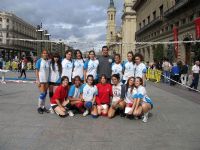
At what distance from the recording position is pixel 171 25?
46.1 metres

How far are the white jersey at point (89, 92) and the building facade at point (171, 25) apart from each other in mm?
23991

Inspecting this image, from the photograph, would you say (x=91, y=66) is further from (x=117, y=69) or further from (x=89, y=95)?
(x=89, y=95)

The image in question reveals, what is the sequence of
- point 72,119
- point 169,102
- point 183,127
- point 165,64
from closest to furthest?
point 183,127 < point 72,119 < point 169,102 < point 165,64

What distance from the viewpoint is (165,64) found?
24766 mm

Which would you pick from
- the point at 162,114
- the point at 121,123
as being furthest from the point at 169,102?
the point at 121,123

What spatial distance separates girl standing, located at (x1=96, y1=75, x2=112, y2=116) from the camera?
9156mm

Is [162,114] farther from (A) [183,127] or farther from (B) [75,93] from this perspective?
(B) [75,93]

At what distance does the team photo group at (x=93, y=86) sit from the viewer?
29.4 feet

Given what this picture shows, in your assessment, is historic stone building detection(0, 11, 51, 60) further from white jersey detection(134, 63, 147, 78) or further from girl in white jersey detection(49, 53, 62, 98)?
white jersey detection(134, 63, 147, 78)

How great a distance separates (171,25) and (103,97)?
38676mm

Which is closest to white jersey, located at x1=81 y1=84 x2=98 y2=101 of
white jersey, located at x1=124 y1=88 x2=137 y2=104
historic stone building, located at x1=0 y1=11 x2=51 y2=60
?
white jersey, located at x1=124 y1=88 x2=137 y2=104

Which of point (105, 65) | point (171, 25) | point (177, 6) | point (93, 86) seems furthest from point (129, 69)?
point (171, 25)

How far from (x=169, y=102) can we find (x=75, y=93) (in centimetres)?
437

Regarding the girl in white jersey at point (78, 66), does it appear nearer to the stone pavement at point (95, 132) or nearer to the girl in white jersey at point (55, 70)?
the girl in white jersey at point (55, 70)
